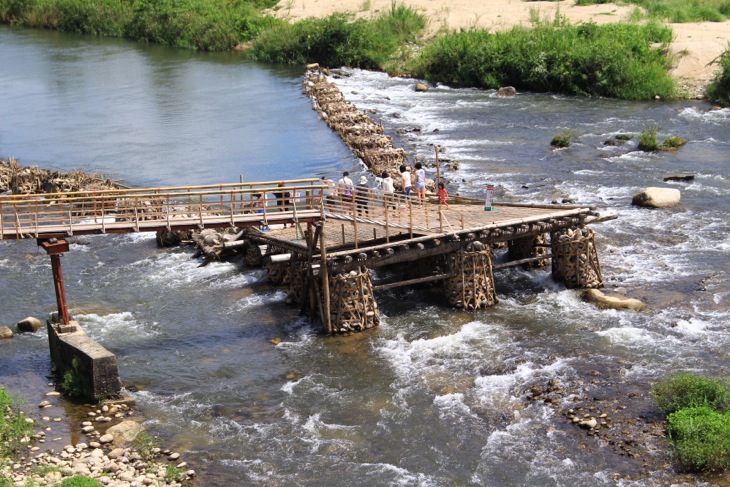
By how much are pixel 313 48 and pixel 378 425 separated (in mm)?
57460

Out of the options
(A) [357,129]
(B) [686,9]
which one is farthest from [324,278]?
(B) [686,9]

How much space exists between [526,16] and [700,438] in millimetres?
58956

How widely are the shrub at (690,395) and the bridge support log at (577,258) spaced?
742cm

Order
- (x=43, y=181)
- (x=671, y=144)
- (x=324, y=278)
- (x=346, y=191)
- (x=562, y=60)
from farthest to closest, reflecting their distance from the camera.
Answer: (x=562, y=60) < (x=671, y=144) < (x=43, y=181) < (x=346, y=191) < (x=324, y=278)

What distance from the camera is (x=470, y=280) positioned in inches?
1104

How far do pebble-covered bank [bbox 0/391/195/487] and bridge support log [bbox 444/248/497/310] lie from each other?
9946 millimetres

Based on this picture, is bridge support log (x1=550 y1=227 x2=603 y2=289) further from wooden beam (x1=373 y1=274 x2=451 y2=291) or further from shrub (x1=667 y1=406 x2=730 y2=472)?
shrub (x1=667 y1=406 x2=730 y2=472)

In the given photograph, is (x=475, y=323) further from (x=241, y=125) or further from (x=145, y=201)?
(x=241, y=125)

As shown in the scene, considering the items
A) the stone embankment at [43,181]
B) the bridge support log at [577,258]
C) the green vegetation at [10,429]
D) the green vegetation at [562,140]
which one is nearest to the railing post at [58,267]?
the green vegetation at [10,429]

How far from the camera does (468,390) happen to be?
23.6 metres

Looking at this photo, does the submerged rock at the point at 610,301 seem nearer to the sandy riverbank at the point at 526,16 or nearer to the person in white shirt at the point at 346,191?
the person in white shirt at the point at 346,191

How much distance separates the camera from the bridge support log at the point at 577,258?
29094 millimetres

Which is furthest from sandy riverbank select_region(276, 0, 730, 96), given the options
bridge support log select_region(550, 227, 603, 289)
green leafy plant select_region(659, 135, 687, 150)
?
bridge support log select_region(550, 227, 603, 289)

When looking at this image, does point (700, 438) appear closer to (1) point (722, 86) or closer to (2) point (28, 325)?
(2) point (28, 325)
